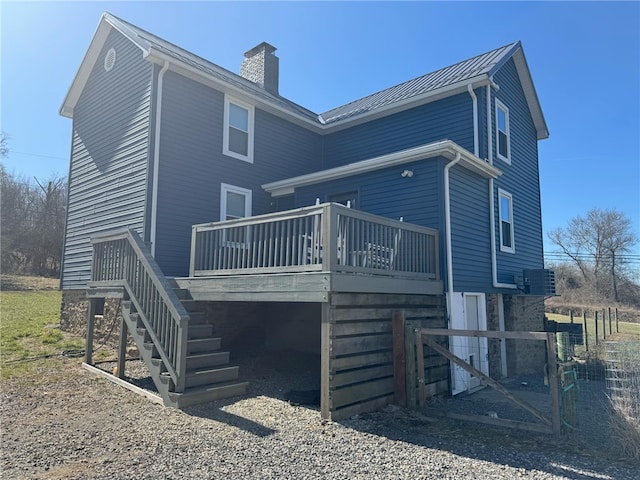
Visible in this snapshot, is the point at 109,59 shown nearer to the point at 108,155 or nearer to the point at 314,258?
the point at 108,155

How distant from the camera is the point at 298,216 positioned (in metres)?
6.21

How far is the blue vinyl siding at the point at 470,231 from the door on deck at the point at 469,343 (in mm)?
310

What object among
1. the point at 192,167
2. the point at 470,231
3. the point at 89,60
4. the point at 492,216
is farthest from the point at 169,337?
the point at 89,60

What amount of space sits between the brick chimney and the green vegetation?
357 inches

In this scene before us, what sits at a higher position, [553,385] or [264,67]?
[264,67]

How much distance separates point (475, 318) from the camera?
9406mm

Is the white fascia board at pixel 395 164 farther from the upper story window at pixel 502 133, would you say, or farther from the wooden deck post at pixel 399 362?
the wooden deck post at pixel 399 362

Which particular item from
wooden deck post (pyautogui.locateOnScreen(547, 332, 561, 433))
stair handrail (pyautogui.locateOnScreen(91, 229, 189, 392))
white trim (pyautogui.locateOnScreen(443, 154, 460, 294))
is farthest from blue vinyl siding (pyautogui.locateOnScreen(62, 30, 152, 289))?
wooden deck post (pyautogui.locateOnScreen(547, 332, 561, 433))

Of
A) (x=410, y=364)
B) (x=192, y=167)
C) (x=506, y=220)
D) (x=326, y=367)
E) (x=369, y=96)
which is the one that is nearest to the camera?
(x=326, y=367)

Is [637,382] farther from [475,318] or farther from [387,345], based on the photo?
[475,318]

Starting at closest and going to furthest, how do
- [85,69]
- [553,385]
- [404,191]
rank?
[553,385] < [404,191] < [85,69]

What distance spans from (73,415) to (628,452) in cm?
653

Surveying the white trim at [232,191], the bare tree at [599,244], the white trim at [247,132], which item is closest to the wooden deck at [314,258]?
the white trim at [232,191]

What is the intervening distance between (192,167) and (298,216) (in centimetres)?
448
